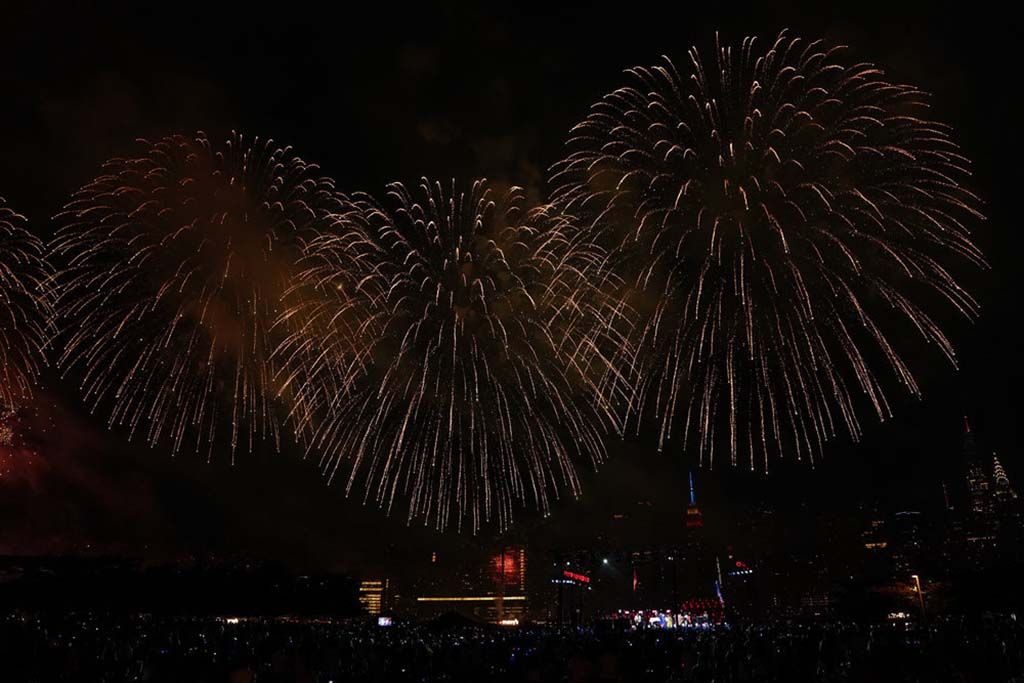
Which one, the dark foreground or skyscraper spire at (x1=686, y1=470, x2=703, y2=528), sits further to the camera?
skyscraper spire at (x1=686, y1=470, x2=703, y2=528)

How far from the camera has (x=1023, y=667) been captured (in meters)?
18.0

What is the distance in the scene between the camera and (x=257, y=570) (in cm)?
5150

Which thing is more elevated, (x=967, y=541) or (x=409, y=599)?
(x=967, y=541)

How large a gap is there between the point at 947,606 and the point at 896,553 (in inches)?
1351

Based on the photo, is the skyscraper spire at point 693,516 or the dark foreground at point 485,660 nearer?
the dark foreground at point 485,660

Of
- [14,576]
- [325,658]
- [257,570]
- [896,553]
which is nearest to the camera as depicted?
[325,658]

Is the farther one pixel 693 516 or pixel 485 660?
pixel 693 516

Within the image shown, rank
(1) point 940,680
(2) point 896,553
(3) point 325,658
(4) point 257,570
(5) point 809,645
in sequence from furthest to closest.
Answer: (2) point 896,553, (4) point 257,570, (5) point 809,645, (3) point 325,658, (1) point 940,680

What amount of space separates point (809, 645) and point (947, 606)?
4373 centimetres

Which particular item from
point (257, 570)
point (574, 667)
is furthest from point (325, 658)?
point (257, 570)

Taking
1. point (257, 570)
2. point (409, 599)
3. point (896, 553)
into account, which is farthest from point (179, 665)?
point (409, 599)

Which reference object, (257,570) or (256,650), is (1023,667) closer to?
(256,650)

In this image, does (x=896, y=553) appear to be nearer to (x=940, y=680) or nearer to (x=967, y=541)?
(x=967, y=541)

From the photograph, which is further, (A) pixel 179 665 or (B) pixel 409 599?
(B) pixel 409 599
